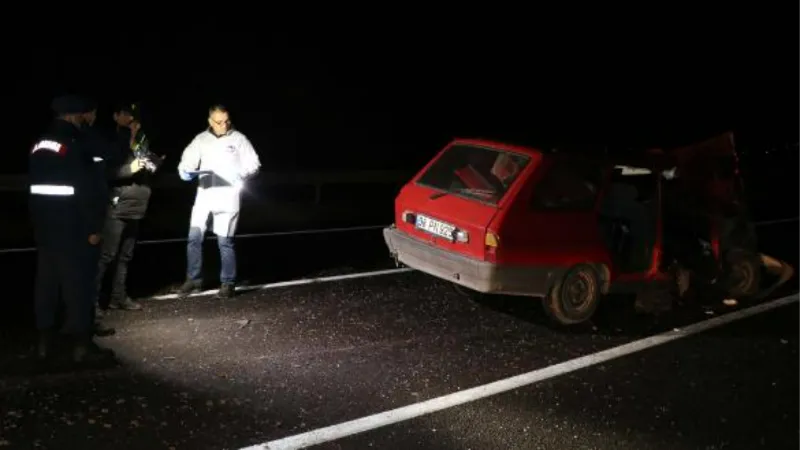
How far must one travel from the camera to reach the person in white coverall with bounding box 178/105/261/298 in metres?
7.28

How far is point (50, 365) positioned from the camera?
5.30 meters

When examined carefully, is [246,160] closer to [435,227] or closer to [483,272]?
[435,227]

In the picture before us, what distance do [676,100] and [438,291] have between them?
57016 millimetres

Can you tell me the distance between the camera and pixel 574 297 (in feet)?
23.3

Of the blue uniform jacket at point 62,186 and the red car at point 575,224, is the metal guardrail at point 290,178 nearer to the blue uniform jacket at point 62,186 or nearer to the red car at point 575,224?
the red car at point 575,224

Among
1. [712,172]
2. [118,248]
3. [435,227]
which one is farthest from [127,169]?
[712,172]

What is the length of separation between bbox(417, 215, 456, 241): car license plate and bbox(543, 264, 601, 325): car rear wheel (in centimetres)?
106

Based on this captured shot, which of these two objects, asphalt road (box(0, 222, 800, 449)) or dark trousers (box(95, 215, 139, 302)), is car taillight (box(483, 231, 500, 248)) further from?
dark trousers (box(95, 215, 139, 302))

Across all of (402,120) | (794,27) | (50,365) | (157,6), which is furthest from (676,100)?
(50,365)

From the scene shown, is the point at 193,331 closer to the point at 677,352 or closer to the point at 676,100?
the point at 677,352

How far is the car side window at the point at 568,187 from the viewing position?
682 centimetres

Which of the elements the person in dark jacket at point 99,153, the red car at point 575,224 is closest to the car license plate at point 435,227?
the red car at point 575,224

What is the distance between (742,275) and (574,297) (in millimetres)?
2357

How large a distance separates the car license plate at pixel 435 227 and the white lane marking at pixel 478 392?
161 centimetres
